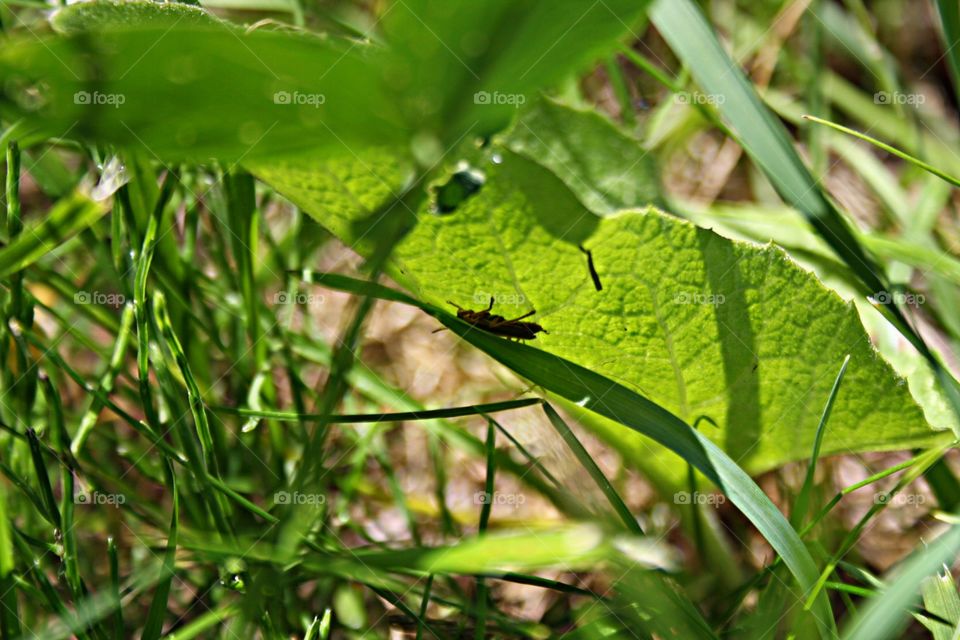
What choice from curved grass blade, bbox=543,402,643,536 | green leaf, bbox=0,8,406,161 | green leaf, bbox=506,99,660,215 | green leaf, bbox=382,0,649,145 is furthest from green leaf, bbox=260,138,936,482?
green leaf, bbox=0,8,406,161

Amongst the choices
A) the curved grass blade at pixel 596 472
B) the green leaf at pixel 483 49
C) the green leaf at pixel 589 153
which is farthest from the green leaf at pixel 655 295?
the green leaf at pixel 483 49

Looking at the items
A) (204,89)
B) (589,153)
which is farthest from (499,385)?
(204,89)

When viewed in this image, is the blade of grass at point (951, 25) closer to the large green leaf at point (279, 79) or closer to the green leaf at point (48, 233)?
the large green leaf at point (279, 79)

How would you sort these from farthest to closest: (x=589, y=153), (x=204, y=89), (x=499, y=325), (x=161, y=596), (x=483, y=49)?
(x=589, y=153) < (x=499, y=325) < (x=161, y=596) < (x=483, y=49) < (x=204, y=89)

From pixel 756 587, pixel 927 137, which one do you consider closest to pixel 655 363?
pixel 756 587

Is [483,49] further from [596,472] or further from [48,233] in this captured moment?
[48,233]

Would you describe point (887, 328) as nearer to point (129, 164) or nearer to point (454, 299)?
point (454, 299)

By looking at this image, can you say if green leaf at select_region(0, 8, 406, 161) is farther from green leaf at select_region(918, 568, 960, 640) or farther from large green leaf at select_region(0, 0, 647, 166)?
green leaf at select_region(918, 568, 960, 640)
